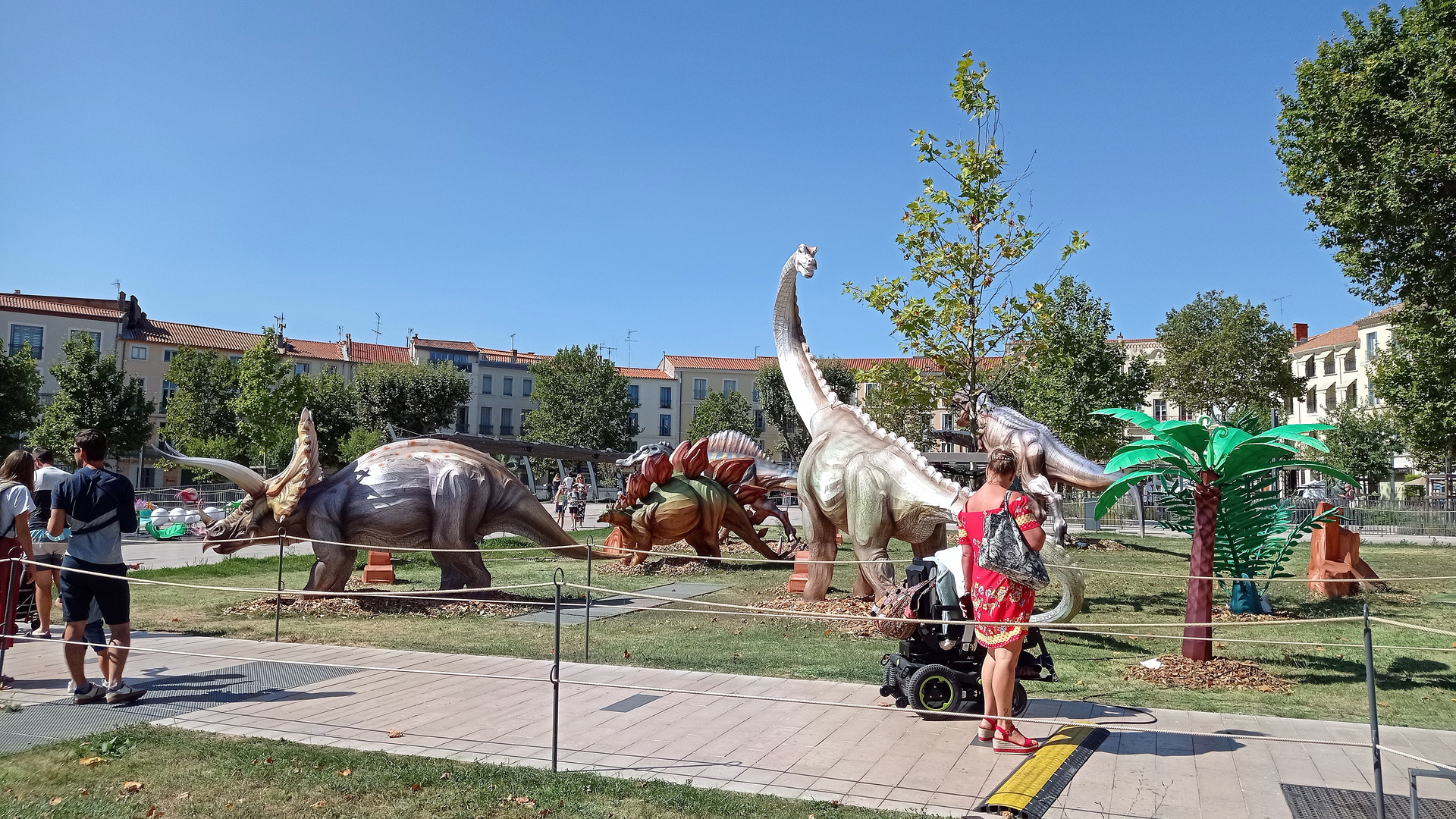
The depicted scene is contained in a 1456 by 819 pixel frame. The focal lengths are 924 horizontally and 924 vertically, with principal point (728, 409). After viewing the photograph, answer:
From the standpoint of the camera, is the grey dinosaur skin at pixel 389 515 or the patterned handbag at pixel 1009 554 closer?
the patterned handbag at pixel 1009 554

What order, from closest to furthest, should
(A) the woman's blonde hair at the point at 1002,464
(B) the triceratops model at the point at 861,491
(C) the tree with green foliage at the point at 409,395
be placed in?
(A) the woman's blonde hair at the point at 1002,464 < (B) the triceratops model at the point at 861,491 < (C) the tree with green foliage at the point at 409,395

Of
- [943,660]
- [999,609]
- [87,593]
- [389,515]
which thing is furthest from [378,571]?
[999,609]

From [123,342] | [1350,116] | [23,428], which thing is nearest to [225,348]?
[123,342]

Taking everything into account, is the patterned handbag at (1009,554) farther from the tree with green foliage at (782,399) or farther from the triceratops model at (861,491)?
the tree with green foliage at (782,399)

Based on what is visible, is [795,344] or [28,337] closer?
[795,344]

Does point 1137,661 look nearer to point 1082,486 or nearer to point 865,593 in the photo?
point 865,593

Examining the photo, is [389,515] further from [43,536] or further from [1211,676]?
[1211,676]

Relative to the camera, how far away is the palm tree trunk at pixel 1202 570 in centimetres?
757

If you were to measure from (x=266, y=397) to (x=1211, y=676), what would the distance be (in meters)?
34.2

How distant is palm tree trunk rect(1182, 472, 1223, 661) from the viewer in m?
7.57

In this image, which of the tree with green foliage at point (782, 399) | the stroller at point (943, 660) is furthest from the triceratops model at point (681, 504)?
the tree with green foliage at point (782, 399)

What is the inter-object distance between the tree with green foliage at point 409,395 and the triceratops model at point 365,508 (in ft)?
137

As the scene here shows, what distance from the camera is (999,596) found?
527 cm

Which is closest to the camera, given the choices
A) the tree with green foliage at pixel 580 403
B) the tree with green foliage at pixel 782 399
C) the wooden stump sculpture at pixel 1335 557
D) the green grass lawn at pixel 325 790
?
the green grass lawn at pixel 325 790
